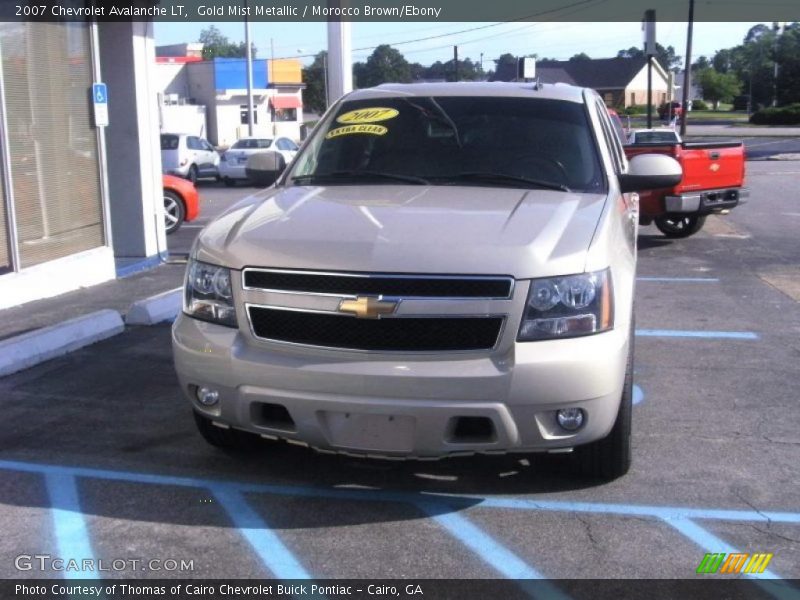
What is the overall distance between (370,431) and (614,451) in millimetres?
1222

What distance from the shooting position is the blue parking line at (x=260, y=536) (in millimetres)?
3760

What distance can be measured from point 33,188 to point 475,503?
651 cm

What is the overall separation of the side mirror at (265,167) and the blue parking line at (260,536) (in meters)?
2.22

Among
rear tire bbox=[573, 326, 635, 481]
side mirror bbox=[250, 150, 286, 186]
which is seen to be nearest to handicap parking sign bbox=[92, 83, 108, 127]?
side mirror bbox=[250, 150, 286, 186]

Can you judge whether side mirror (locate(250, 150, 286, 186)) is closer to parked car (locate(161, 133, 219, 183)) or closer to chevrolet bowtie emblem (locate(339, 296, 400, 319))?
chevrolet bowtie emblem (locate(339, 296, 400, 319))

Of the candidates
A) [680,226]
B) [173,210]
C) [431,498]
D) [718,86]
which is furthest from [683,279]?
[718,86]

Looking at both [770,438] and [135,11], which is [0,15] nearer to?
[135,11]

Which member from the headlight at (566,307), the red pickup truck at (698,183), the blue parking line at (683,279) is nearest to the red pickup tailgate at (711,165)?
the red pickup truck at (698,183)

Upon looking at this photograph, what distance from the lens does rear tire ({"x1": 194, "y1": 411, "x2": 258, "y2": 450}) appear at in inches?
188

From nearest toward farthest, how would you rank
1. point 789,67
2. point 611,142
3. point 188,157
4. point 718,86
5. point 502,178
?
1. point 502,178
2. point 611,142
3. point 188,157
4. point 789,67
5. point 718,86

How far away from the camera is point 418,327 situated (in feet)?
12.9

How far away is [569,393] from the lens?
3.88 metres

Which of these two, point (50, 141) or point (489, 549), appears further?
point (50, 141)

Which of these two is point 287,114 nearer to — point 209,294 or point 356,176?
point 356,176
